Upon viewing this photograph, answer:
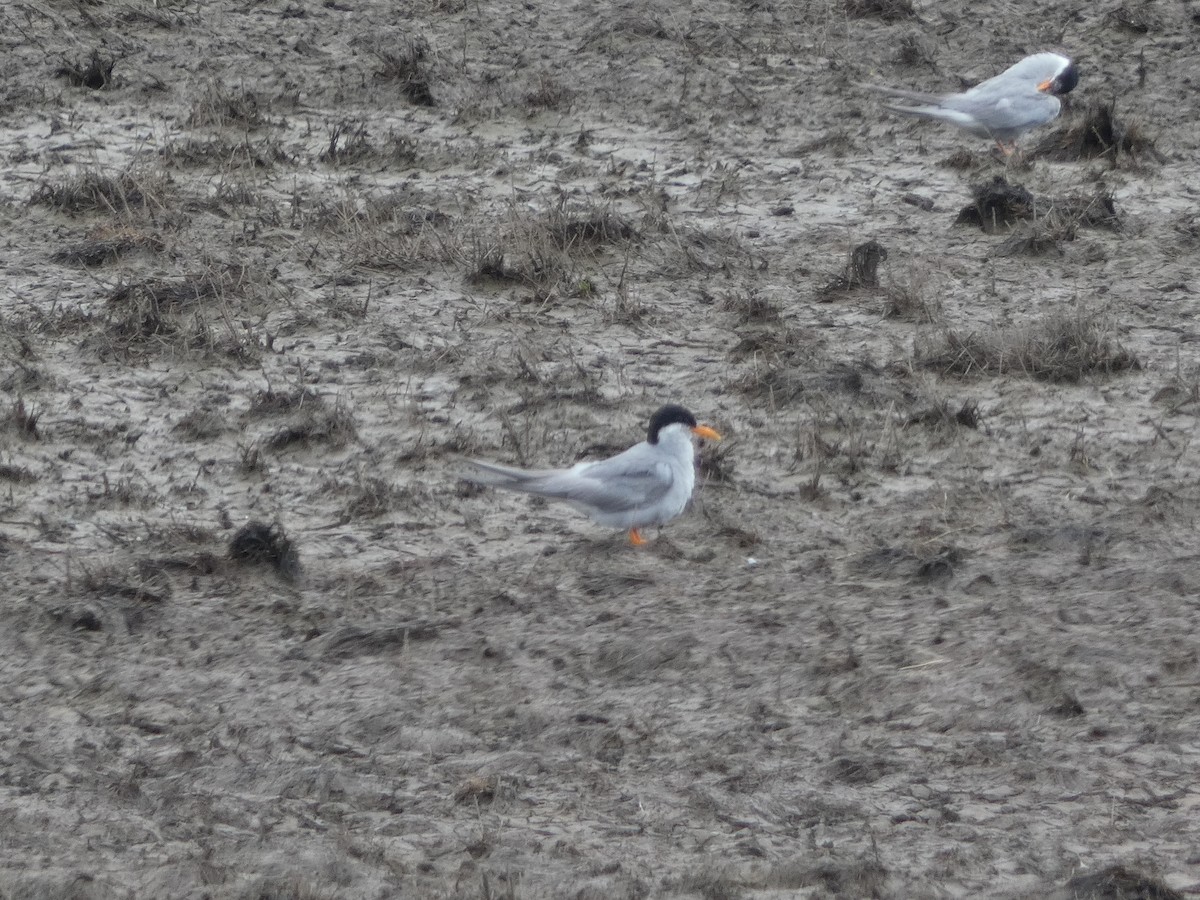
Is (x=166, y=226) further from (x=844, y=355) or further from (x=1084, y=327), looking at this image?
(x=1084, y=327)

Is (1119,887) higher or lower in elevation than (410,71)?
lower

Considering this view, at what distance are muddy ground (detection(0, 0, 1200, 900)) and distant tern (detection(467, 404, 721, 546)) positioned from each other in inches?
7.1

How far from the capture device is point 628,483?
17.1 ft

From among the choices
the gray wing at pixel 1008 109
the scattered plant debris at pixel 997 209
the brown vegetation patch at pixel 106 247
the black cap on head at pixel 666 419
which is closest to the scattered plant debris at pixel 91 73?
the brown vegetation patch at pixel 106 247

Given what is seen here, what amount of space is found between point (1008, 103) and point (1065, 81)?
64cm

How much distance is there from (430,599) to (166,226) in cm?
347

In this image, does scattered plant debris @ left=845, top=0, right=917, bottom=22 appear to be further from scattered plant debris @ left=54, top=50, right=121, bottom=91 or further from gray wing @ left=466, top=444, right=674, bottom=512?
gray wing @ left=466, top=444, right=674, bottom=512

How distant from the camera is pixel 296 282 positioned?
24.3 feet

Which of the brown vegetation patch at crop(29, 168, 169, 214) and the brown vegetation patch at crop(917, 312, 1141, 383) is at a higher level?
the brown vegetation patch at crop(29, 168, 169, 214)

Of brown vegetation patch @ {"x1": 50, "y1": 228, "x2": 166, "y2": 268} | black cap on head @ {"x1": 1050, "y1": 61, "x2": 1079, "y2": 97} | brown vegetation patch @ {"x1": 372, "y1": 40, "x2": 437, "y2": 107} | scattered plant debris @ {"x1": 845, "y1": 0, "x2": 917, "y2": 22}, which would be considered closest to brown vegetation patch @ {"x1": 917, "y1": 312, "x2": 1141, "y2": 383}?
black cap on head @ {"x1": 1050, "y1": 61, "x2": 1079, "y2": 97}

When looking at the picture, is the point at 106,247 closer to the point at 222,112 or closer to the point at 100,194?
the point at 100,194

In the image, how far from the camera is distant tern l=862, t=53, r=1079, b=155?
8492mm

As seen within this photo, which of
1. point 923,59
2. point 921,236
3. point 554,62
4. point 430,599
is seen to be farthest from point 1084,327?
point 554,62

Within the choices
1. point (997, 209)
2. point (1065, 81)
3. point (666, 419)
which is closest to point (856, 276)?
point (997, 209)
